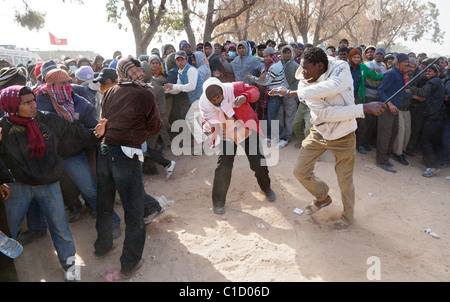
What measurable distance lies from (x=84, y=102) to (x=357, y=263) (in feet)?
11.0

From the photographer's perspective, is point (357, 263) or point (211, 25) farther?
point (211, 25)

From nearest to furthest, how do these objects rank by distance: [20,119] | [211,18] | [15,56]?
[20,119], [211,18], [15,56]

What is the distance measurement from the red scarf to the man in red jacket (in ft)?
5.71

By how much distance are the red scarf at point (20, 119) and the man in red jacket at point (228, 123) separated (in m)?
1.74

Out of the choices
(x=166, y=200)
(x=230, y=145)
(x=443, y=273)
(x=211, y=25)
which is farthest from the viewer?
(x=211, y=25)

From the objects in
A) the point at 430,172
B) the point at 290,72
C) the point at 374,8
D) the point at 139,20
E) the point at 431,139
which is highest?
the point at 374,8

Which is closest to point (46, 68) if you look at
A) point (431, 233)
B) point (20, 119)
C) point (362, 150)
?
point (20, 119)

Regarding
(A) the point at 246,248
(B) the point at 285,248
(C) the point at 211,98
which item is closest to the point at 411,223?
(B) the point at 285,248

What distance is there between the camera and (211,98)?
11.3ft

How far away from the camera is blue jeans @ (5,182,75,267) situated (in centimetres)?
253

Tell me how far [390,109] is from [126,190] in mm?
4754

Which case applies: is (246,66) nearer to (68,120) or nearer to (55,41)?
(68,120)

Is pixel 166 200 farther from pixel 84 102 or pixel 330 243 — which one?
pixel 330 243

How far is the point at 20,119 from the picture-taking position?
93.7 inches
